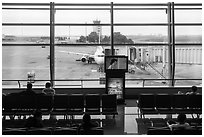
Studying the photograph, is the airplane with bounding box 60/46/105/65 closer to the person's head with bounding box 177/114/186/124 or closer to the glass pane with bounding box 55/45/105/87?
the glass pane with bounding box 55/45/105/87

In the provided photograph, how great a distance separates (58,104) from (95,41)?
13.5 feet

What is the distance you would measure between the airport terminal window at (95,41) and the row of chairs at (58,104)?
365cm

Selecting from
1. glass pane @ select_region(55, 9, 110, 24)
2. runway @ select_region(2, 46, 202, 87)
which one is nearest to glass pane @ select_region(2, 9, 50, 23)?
glass pane @ select_region(55, 9, 110, 24)

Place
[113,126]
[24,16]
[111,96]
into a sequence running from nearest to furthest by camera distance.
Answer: [113,126] → [111,96] → [24,16]

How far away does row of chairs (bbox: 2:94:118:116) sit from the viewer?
24.6 ft

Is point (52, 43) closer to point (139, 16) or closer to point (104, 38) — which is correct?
point (104, 38)

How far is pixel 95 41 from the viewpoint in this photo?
1116cm

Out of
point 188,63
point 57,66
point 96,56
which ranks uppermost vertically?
point 96,56

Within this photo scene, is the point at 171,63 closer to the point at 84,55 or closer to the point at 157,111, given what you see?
the point at 84,55

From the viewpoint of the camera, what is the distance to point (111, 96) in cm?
759

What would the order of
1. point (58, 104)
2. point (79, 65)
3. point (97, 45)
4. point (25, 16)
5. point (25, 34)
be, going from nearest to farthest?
point (58, 104) → point (25, 16) → point (25, 34) → point (97, 45) → point (79, 65)

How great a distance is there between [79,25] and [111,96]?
4.10 metres

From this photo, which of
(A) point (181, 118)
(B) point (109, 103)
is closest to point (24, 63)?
(B) point (109, 103)

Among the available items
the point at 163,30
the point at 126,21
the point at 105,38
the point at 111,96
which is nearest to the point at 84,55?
the point at 105,38
